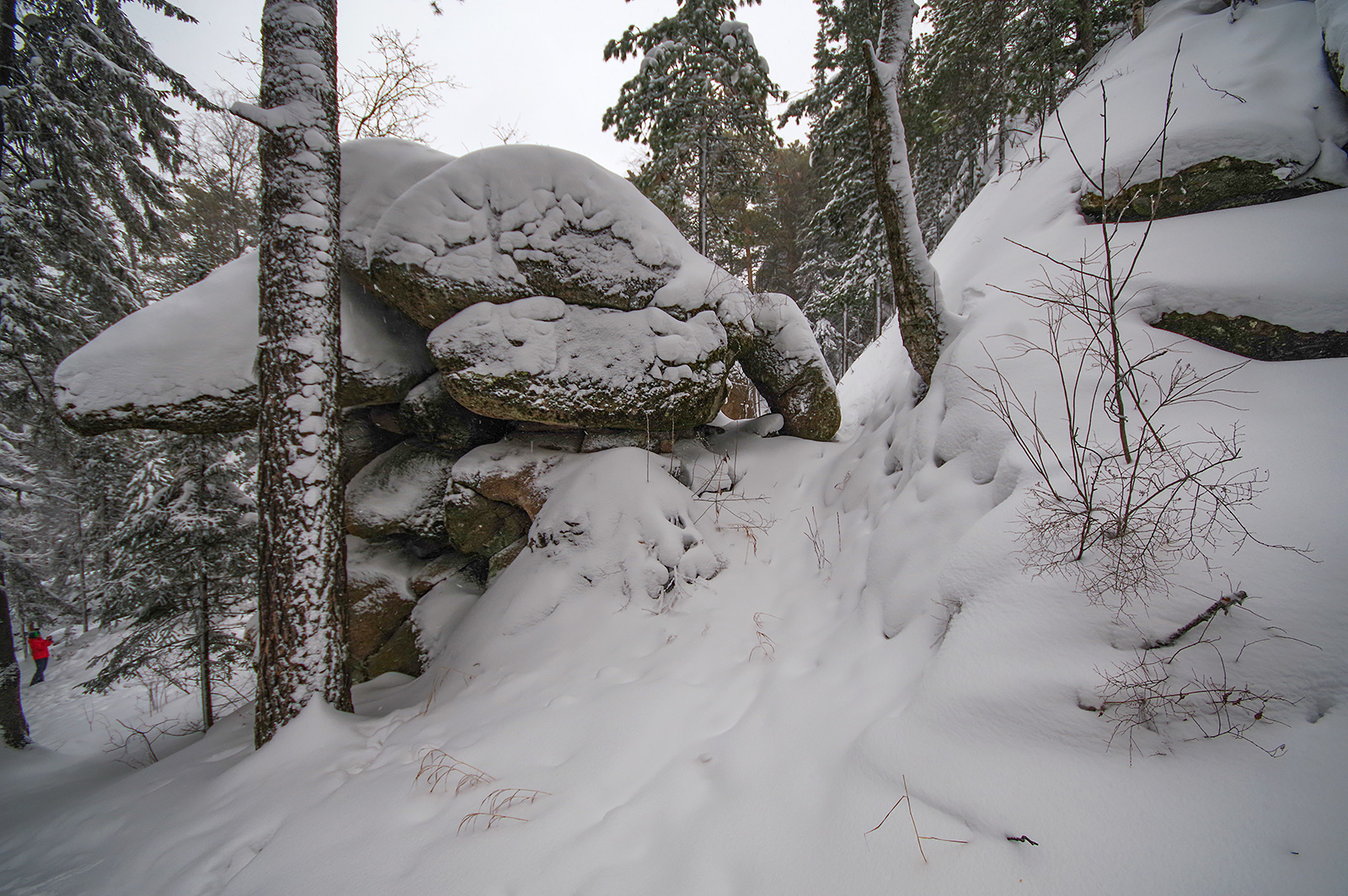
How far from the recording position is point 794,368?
634cm

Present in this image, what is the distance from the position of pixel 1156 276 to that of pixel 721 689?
4375 mm

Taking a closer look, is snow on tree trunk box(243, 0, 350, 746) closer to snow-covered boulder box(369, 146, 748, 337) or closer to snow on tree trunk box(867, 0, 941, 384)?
snow-covered boulder box(369, 146, 748, 337)

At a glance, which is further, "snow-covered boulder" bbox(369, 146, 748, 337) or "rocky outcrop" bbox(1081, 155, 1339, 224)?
"snow-covered boulder" bbox(369, 146, 748, 337)

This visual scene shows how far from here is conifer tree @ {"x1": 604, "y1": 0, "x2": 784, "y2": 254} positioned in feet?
28.4

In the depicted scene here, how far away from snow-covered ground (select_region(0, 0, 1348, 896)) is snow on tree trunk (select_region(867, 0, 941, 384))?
52 cm

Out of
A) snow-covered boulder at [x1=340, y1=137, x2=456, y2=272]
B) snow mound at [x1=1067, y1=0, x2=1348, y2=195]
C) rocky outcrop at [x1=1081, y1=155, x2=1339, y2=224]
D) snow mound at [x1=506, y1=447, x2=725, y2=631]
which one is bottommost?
snow mound at [x1=506, y1=447, x2=725, y2=631]

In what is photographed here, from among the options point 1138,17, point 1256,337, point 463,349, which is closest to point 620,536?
point 463,349

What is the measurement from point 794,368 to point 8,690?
42.6 feet

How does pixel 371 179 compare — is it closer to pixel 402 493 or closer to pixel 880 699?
pixel 402 493

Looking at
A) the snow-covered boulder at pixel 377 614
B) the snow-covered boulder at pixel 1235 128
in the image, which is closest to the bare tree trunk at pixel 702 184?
the snow-covered boulder at pixel 1235 128

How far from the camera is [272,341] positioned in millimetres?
3381

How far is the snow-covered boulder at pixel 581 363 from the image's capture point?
15.7 ft

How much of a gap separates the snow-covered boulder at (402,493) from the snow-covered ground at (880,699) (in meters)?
1.65

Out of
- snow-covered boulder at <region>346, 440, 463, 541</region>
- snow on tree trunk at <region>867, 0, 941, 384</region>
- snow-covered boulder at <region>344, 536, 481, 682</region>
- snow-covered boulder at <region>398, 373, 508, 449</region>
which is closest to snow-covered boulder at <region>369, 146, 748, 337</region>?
snow-covered boulder at <region>398, 373, 508, 449</region>
